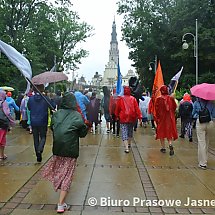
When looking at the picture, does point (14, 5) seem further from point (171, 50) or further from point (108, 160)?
point (108, 160)

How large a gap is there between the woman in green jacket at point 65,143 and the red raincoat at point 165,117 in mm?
4813

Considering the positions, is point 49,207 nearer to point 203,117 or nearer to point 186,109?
point 203,117

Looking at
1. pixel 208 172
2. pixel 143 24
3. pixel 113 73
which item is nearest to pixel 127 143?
pixel 208 172

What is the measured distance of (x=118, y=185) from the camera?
6.79 metres

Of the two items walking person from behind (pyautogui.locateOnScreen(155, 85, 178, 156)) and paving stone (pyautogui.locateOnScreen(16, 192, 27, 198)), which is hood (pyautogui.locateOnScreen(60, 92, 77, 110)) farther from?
walking person from behind (pyautogui.locateOnScreen(155, 85, 178, 156))

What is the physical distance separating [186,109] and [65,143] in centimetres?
866

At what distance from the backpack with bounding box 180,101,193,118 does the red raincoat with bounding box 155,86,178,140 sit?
336 centimetres

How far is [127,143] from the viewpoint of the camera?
10562 mm

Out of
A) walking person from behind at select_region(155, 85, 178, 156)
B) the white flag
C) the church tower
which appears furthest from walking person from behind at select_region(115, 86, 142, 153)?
the church tower

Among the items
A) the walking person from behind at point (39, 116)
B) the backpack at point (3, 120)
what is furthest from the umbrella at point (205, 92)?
the backpack at point (3, 120)

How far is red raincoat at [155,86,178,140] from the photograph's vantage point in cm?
1013

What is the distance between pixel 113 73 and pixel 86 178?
13338 centimetres

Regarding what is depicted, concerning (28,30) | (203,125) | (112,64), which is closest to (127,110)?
(203,125)

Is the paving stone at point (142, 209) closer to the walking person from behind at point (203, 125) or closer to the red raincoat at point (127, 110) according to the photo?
the walking person from behind at point (203, 125)
